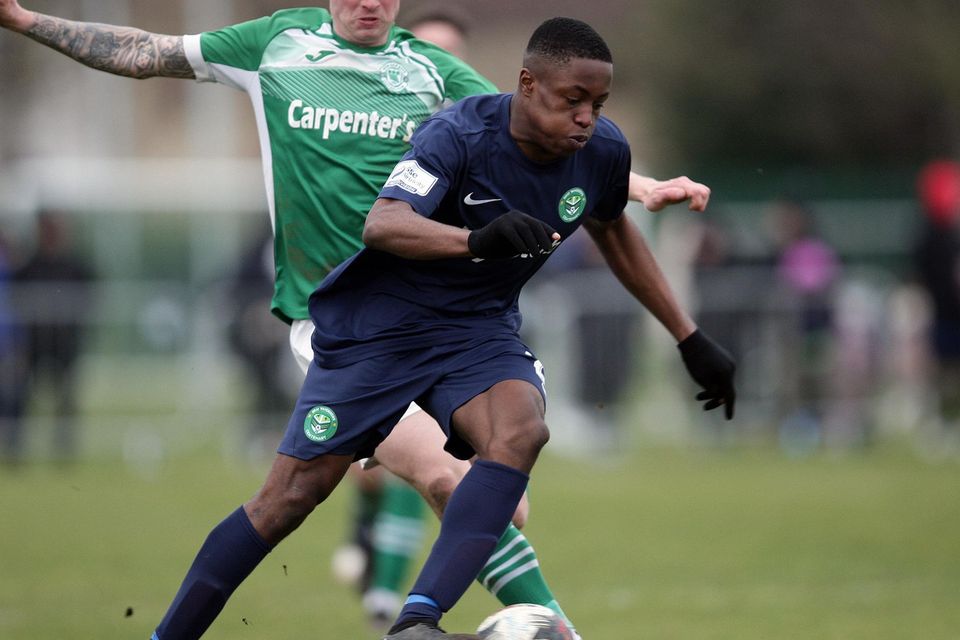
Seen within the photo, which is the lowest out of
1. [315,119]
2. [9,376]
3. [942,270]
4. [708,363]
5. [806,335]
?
[9,376]

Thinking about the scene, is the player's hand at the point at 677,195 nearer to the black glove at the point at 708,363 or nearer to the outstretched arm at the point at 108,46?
the black glove at the point at 708,363

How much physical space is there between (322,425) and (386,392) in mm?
243

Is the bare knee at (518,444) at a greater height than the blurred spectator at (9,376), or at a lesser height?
greater

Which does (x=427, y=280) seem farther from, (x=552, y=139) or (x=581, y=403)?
(x=581, y=403)

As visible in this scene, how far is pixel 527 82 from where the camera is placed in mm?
5297

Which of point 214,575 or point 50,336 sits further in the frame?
point 50,336

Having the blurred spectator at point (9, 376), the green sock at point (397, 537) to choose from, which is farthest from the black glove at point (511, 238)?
the blurred spectator at point (9, 376)

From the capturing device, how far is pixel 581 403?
53.3ft

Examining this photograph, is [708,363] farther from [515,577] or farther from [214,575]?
[214,575]

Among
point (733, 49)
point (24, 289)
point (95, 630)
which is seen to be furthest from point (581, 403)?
point (733, 49)

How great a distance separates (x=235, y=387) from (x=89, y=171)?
47.6ft

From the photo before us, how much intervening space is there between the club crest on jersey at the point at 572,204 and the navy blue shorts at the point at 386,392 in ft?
1.65

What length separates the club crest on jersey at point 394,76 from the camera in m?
6.23

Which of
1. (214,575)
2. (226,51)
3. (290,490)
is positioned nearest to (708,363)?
(290,490)
